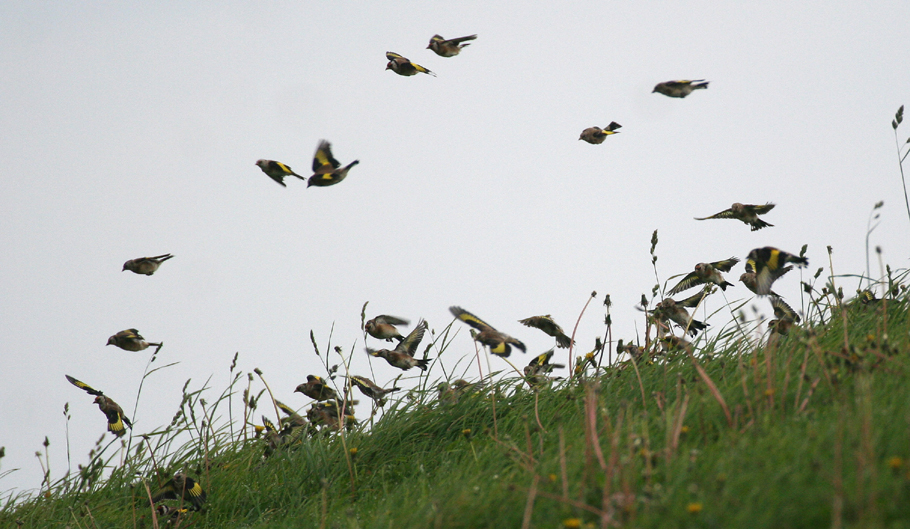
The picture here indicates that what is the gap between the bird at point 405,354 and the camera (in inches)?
213

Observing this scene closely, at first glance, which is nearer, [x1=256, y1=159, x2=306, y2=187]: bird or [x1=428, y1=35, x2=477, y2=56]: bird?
[x1=256, y1=159, x2=306, y2=187]: bird

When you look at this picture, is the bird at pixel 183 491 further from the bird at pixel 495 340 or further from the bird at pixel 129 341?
the bird at pixel 495 340

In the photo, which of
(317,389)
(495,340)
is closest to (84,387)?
(317,389)

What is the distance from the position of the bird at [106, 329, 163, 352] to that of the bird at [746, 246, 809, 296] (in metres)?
4.37

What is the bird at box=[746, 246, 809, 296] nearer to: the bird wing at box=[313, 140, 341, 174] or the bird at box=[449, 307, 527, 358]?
the bird at box=[449, 307, 527, 358]

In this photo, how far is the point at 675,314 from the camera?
17.3 feet

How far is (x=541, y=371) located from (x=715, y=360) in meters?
1.20

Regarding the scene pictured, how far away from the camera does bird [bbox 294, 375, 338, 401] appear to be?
546cm

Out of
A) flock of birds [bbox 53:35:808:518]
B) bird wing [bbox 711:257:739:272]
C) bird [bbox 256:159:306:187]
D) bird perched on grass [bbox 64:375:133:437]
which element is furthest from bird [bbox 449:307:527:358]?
bird perched on grass [bbox 64:375:133:437]

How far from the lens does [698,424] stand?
3529mm

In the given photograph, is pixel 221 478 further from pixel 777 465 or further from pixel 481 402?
pixel 777 465

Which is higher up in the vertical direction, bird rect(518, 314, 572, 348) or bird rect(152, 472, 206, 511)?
bird rect(518, 314, 572, 348)

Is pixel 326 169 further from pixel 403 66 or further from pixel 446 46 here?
pixel 446 46

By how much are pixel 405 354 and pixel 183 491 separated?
1738mm
